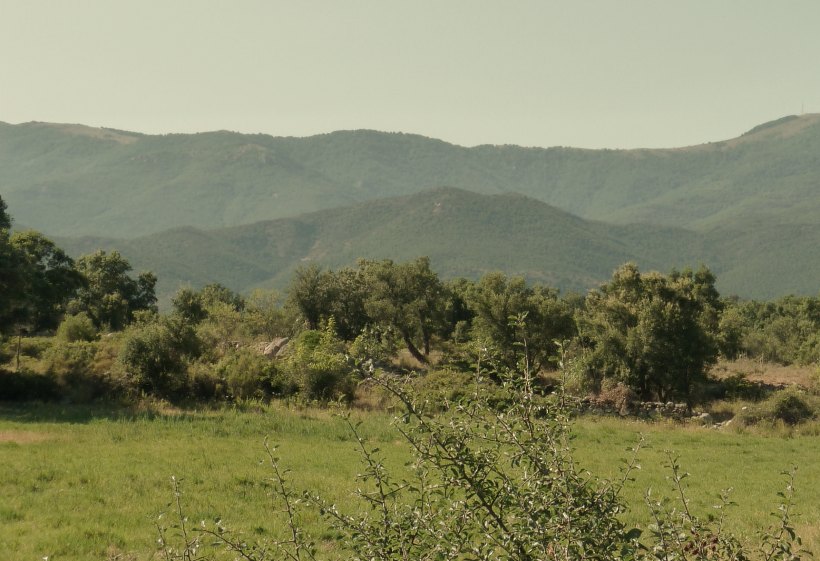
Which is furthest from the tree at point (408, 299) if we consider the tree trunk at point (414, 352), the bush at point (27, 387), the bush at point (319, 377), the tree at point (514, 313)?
the bush at point (27, 387)

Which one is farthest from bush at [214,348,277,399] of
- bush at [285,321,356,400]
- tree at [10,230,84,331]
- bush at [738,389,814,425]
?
bush at [738,389,814,425]

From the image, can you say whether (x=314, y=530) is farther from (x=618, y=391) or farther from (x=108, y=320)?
(x=108, y=320)

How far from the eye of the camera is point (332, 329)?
46656 millimetres

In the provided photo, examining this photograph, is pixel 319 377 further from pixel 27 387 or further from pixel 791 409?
pixel 791 409

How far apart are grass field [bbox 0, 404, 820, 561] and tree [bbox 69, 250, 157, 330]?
32.3m

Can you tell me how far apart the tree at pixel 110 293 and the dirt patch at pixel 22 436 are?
111 feet

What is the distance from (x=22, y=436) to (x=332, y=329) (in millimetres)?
23785

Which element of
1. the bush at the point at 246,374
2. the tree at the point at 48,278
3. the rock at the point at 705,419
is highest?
the tree at the point at 48,278

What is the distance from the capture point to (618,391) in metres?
41.2

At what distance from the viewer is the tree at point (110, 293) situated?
6262 cm

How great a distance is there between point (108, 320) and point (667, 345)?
161 feet

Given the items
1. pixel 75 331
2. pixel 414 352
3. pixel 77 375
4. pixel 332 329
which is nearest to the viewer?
pixel 77 375

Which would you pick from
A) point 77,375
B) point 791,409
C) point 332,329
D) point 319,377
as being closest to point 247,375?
point 319,377

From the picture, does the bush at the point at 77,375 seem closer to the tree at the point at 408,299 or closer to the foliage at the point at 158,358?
the foliage at the point at 158,358
